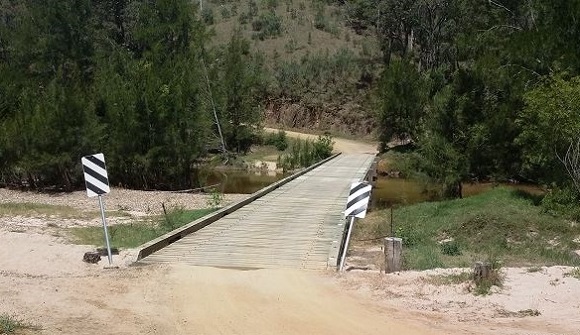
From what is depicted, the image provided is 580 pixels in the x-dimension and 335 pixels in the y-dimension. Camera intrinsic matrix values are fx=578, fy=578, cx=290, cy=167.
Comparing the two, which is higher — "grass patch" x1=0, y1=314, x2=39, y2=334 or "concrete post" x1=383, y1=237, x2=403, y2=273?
"grass patch" x1=0, y1=314, x2=39, y2=334

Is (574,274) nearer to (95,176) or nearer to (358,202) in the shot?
(358,202)

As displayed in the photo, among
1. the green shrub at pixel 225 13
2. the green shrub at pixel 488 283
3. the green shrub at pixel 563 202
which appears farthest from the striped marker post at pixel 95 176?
the green shrub at pixel 225 13

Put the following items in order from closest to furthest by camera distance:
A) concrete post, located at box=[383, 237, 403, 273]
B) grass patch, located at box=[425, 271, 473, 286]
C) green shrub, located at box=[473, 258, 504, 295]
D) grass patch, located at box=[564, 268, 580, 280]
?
green shrub, located at box=[473, 258, 504, 295], grass patch, located at box=[425, 271, 473, 286], grass patch, located at box=[564, 268, 580, 280], concrete post, located at box=[383, 237, 403, 273]

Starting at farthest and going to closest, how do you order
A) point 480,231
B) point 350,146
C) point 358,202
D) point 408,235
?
point 350,146 → point 480,231 → point 408,235 → point 358,202

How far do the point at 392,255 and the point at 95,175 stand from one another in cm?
588

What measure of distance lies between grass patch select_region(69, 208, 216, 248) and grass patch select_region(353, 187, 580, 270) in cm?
546

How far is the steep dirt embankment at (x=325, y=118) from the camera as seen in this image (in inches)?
2255

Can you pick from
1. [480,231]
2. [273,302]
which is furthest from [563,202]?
[273,302]

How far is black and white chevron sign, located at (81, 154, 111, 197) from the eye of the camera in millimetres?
11195

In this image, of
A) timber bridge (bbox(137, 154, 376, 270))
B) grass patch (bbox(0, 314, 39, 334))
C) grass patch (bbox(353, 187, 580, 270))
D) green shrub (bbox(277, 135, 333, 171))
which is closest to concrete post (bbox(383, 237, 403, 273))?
grass patch (bbox(353, 187, 580, 270))

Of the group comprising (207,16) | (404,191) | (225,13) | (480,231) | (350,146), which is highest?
(225,13)

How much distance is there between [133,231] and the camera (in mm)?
16047

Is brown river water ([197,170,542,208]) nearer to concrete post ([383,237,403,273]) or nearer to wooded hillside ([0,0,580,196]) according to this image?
wooded hillside ([0,0,580,196])

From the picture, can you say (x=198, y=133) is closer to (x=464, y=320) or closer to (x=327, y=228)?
(x=327, y=228)
